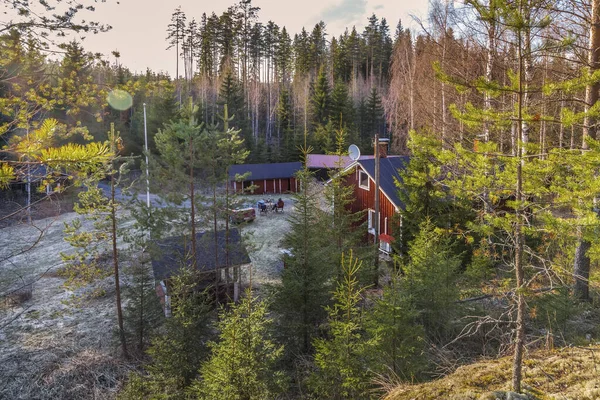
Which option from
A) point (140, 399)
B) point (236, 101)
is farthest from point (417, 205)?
point (236, 101)

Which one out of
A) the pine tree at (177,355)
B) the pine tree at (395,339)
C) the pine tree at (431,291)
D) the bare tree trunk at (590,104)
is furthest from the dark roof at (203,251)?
the bare tree trunk at (590,104)

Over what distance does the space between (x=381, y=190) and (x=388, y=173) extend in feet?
4.39

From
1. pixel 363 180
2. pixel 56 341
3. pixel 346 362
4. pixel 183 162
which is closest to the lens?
pixel 346 362

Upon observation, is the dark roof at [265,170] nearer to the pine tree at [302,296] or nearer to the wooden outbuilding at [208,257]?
the wooden outbuilding at [208,257]

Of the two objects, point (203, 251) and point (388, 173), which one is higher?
point (388, 173)

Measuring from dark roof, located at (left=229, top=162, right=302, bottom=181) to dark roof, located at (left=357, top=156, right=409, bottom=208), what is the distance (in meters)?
17.1

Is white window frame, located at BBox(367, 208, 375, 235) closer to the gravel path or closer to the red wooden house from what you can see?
the red wooden house

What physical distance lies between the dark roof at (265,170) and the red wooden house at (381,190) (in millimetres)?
16219

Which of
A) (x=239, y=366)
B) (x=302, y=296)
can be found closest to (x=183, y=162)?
(x=302, y=296)

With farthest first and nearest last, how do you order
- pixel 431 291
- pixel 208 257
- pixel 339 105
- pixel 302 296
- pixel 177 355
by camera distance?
1. pixel 339 105
2. pixel 208 257
3. pixel 302 296
4. pixel 431 291
5. pixel 177 355

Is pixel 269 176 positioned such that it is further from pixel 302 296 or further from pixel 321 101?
pixel 302 296

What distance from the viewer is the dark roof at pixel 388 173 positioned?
16958mm

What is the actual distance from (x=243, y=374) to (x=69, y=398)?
23.5ft

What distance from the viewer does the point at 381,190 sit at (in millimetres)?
17219
